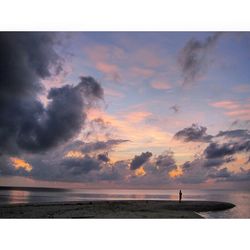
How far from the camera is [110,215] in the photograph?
18.2 meters

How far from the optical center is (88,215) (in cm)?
1816

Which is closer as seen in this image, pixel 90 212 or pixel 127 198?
pixel 90 212
